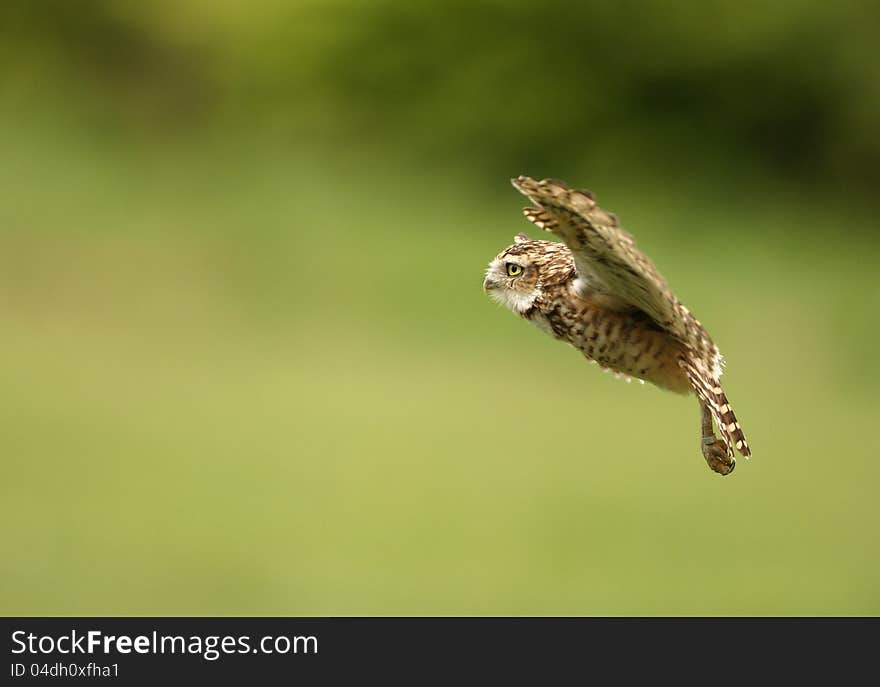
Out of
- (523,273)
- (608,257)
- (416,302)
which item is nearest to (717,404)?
(608,257)

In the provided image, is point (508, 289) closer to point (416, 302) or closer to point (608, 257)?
point (608, 257)

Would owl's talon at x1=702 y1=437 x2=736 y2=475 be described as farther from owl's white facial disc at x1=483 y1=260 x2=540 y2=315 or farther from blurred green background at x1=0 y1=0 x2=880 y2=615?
blurred green background at x1=0 y1=0 x2=880 y2=615

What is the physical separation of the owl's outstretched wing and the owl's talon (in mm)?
173

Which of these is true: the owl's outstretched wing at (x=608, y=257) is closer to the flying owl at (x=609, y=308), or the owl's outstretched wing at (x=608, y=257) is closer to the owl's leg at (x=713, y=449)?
the flying owl at (x=609, y=308)

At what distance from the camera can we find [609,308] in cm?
449

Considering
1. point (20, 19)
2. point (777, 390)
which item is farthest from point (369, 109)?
point (777, 390)

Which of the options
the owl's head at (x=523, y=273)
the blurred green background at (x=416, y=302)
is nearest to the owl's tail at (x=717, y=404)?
the owl's head at (x=523, y=273)

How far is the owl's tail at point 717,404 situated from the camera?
4027mm

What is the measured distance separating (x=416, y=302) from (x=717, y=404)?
814 inches

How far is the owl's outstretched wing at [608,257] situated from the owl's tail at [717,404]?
56mm

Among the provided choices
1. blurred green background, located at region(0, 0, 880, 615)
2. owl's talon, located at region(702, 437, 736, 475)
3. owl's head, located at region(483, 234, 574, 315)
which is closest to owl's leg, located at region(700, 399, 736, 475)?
owl's talon, located at region(702, 437, 736, 475)

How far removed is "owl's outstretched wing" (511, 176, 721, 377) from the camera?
3.54 metres

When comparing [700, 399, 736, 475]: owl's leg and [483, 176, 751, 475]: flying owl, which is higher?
[483, 176, 751, 475]: flying owl

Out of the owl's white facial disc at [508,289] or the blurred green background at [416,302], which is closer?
the owl's white facial disc at [508,289]
